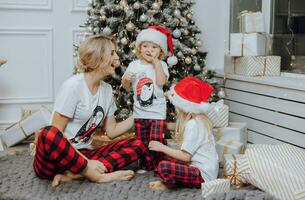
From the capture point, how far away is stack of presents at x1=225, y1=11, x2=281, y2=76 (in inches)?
124

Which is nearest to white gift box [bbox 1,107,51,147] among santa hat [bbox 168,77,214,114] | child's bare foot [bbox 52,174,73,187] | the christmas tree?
the christmas tree

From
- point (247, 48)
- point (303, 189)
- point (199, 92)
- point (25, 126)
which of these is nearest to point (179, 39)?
point (247, 48)

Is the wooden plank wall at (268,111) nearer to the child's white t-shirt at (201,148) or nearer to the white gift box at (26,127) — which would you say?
the child's white t-shirt at (201,148)

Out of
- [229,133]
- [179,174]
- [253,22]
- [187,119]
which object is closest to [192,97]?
[187,119]

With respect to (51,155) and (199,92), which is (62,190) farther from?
(199,92)

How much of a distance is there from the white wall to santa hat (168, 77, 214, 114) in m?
1.65

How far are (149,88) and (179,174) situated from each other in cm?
57

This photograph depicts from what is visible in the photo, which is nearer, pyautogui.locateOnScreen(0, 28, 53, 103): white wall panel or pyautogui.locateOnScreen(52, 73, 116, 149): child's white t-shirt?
pyautogui.locateOnScreen(52, 73, 116, 149): child's white t-shirt

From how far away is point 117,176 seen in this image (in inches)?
93.7

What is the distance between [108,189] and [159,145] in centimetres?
33

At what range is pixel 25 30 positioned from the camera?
12.0 feet

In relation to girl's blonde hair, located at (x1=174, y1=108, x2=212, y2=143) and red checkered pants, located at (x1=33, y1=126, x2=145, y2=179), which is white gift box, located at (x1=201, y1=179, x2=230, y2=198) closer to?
girl's blonde hair, located at (x1=174, y1=108, x2=212, y2=143)

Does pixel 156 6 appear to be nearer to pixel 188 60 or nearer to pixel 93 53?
pixel 188 60

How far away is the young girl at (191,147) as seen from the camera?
2254 millimetres
